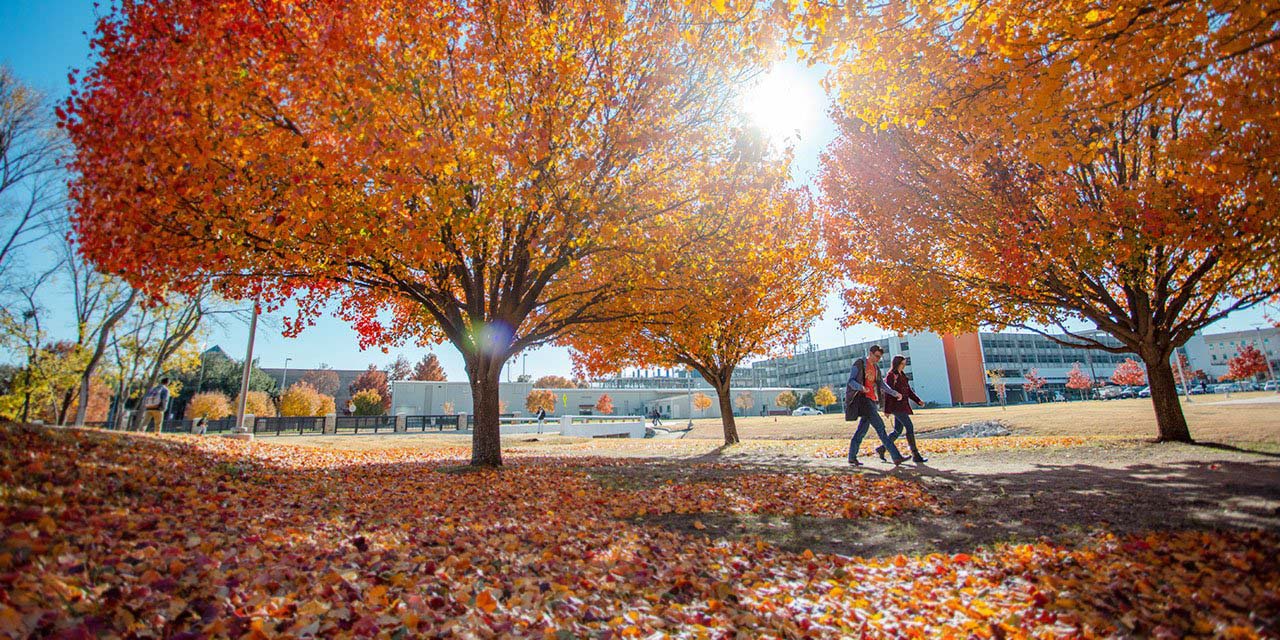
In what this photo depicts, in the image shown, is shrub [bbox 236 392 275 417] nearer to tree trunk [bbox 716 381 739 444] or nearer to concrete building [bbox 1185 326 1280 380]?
tree trunk [bbox 716 381 739 444]

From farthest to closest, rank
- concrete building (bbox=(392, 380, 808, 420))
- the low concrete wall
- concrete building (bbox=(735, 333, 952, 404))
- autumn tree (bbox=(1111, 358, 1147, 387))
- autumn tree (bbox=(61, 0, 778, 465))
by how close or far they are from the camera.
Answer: concrete building (bbox=(735, 333, 952, 404)), autumn tree (bbox=(1111, 358, 1147, 387)), concrete building (bbox=(392, 380, 808, 420)), the low concrete wall, autumn tree (bbox=(61, 0, 778, 465))

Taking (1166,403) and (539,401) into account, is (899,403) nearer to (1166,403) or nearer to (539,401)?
(1166,403)

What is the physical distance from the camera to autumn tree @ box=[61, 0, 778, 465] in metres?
7.00

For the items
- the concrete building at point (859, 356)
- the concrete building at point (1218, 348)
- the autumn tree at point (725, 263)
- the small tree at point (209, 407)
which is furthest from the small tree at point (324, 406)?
the concrete building at point (1218, 348)

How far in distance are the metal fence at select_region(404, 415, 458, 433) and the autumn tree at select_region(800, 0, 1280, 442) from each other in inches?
1245

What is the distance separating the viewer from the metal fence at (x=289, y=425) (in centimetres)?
3203

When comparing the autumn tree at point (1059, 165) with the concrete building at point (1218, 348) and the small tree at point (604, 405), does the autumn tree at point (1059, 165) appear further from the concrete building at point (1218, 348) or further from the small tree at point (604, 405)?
the concrete building at point (1218, 348)

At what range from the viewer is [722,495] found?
682cm

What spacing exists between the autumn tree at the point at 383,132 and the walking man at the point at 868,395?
428 centimetres

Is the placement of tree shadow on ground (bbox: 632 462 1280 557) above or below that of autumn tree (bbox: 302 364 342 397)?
below

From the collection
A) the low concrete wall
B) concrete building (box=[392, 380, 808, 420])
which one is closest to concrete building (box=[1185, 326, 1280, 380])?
concrete building (box=[392, 380, 808, 420])

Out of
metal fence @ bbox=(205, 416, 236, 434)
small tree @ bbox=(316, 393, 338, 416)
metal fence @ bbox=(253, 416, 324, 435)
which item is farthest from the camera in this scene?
small tree @ bbox=(316, 393, 338, 416)

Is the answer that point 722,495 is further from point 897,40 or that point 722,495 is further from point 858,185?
A: point 858,185

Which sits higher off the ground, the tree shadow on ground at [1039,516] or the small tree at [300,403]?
the small tree at [300,403]
